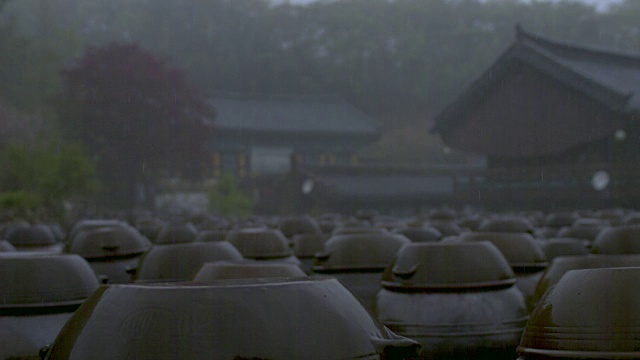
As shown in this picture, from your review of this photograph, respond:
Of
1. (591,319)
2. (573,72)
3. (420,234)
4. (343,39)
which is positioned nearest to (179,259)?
(591,319)

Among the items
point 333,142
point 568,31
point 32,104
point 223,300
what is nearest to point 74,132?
point 32,104

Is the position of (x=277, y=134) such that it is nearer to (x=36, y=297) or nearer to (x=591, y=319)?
(x=36, y=297)

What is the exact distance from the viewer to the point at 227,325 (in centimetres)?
217

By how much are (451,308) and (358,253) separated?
5.27 ft

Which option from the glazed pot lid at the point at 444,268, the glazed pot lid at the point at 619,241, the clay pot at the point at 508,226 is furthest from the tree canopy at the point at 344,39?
Answer: the glazed pot lid at the point at 444,268

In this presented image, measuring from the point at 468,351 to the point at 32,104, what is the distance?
44.7 meters

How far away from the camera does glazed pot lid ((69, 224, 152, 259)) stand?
337 inches

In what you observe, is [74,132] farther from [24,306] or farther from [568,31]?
[568,31]

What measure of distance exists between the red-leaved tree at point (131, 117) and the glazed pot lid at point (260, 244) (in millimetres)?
29177

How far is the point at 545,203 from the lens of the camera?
102 feet

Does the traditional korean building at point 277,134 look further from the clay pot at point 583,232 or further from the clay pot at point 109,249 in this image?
the clay pot at point 109,249

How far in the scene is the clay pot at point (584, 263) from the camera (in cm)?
430

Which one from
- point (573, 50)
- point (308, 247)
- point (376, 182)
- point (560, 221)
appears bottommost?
point (376, 182)

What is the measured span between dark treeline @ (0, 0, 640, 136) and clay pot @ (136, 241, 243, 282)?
63.9 metres
